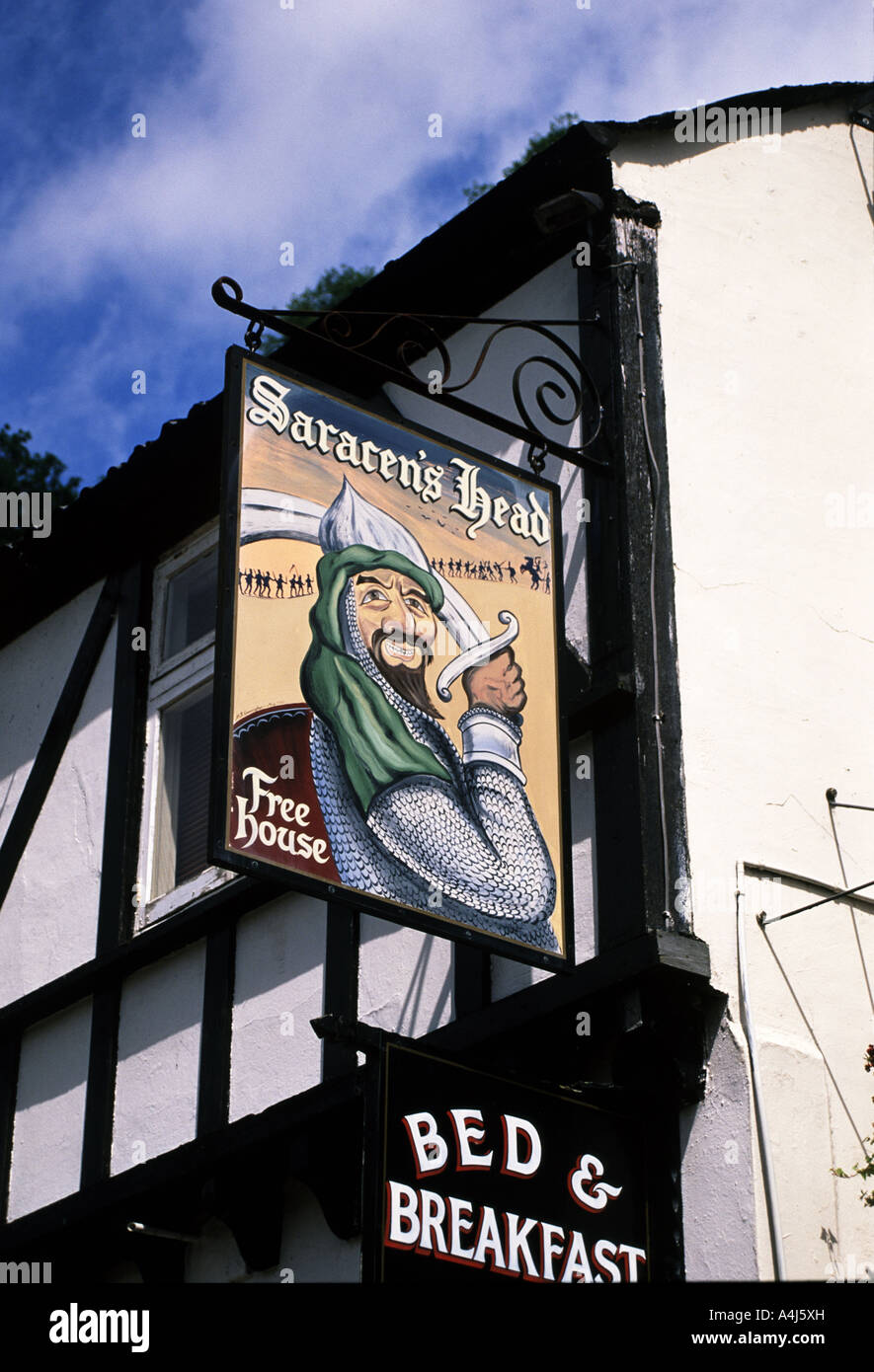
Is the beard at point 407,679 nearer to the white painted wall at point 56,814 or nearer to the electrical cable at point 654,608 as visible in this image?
the electrical cable at point 654,608

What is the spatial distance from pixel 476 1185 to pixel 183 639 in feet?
14.6

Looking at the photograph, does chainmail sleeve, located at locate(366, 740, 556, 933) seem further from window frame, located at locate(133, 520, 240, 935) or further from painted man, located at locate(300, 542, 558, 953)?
window frame, located at locate(133, 520, 240, 935)

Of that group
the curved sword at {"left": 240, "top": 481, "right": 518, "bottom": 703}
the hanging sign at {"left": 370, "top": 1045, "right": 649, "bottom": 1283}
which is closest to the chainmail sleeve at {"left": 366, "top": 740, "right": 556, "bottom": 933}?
the curved sword at {"left": 240, "top": 481, "right": 518, "bottom": 703}

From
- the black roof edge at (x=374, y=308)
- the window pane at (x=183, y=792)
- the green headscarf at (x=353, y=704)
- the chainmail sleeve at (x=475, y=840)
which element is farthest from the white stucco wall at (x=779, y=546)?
the window pane at (x=183, y=792)

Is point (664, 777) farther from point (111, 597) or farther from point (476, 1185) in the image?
point (111, 597)

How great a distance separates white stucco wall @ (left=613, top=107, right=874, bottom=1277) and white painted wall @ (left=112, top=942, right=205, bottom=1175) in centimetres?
267

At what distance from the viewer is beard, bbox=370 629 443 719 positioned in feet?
22.6

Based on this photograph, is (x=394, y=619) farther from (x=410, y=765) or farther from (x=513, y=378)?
(x=513, y=378)

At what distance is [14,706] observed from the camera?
11.2m

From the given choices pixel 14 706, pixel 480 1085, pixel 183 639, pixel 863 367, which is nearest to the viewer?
pixel 480 1085

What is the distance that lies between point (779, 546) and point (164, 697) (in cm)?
325
